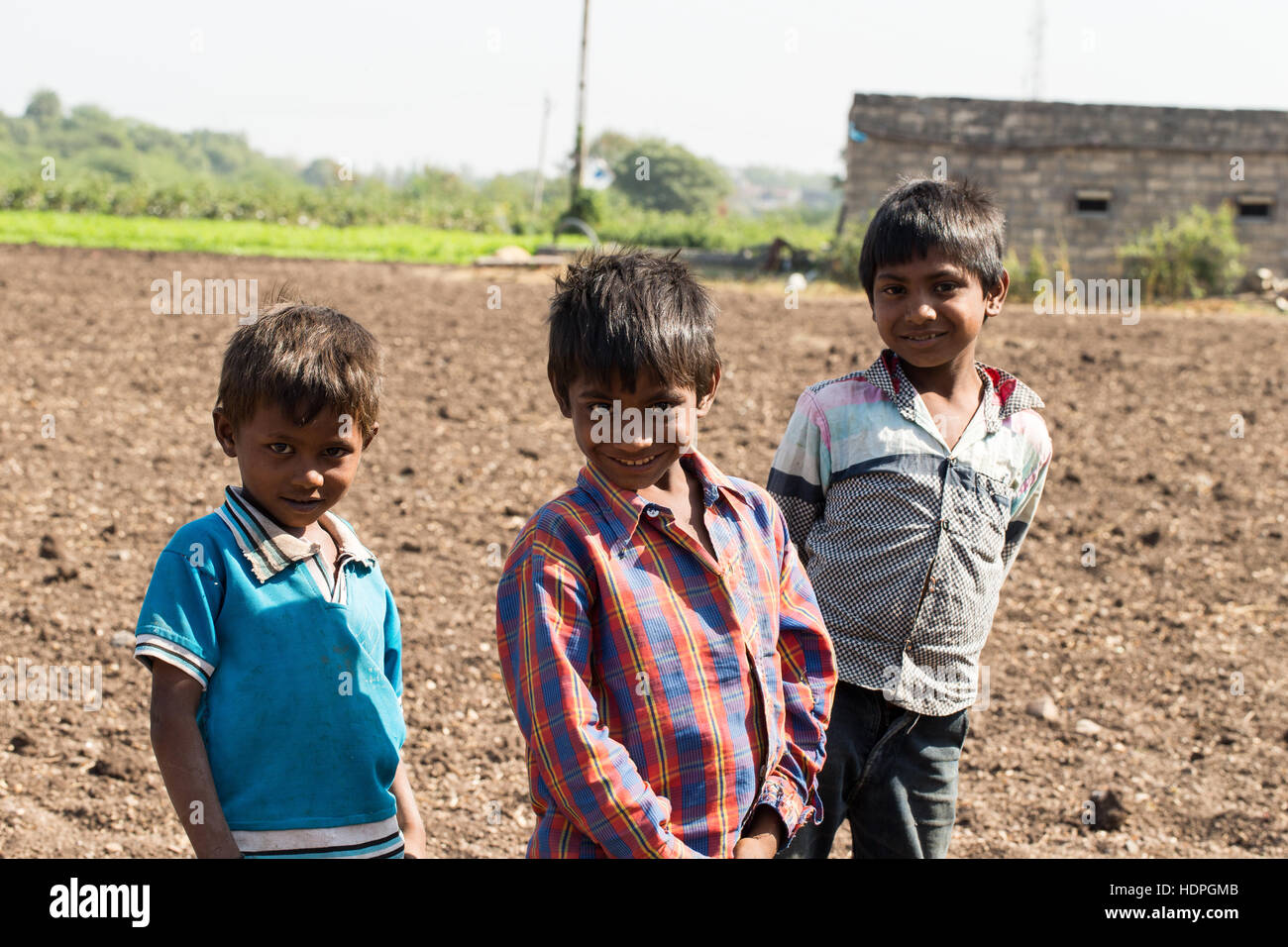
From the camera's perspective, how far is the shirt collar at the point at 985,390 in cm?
232

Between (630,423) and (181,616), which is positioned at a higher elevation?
(630,423)

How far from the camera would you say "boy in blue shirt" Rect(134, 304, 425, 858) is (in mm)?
1686

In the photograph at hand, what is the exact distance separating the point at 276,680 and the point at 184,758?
0.56 feet

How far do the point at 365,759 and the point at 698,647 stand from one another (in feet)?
1.94

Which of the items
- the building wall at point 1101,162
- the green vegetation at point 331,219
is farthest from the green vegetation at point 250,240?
the building wall at point 1101,162

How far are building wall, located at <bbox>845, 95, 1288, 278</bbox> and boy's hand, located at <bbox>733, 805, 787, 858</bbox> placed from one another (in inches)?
680

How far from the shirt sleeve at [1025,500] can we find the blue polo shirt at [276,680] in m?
1.37

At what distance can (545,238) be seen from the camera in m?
25.8

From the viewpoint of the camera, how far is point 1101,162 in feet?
59.7

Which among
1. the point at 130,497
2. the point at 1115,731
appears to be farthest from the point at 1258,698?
the point at 130,497

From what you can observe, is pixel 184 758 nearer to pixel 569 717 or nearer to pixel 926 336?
pixel 569 717

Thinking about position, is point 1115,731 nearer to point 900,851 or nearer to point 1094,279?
point 900,851

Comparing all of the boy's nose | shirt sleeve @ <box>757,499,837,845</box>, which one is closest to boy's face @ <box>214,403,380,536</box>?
the boy's nose

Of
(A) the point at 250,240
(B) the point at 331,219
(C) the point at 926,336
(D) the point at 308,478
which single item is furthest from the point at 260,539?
(B) the point at 331,219
